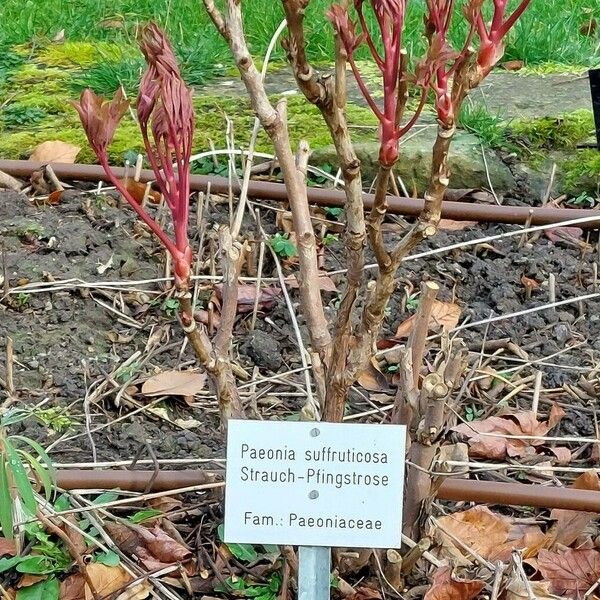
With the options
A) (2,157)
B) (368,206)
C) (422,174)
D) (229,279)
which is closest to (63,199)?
(2,157)

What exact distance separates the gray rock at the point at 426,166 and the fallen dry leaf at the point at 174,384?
3.29 feet

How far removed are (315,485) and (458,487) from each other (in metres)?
0.30

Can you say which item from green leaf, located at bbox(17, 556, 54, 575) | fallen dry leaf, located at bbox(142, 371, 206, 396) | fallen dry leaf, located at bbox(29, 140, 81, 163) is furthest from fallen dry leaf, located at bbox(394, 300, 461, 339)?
fallen dry leaf, located at bbox(29, 140, 81, 163)

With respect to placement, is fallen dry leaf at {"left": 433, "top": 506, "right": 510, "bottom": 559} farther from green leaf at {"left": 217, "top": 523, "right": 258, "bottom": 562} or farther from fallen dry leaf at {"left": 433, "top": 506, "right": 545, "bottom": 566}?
green leaf at {"left": 217, "top": 523, "right": 258, "bottom": 562}

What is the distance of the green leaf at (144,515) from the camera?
1.46 metres

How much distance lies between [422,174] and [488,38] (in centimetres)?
170

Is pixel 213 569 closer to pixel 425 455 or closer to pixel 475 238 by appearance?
Answer: pixel 425 455

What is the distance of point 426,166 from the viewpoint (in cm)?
265

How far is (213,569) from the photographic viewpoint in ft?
4.69

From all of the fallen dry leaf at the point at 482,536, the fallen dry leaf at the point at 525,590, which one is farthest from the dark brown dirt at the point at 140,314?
the fallen dry leaf at the point at 525,590

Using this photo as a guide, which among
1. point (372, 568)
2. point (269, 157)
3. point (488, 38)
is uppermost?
point (488, 38)

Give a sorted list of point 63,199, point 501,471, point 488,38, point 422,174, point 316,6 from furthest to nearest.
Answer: point 316,6, point 422,174, point 63,199, point 501,471, point 488,38

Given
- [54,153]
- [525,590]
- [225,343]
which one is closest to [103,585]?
[225,343]

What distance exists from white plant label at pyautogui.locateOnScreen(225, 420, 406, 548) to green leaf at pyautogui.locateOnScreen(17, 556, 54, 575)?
337 mm
